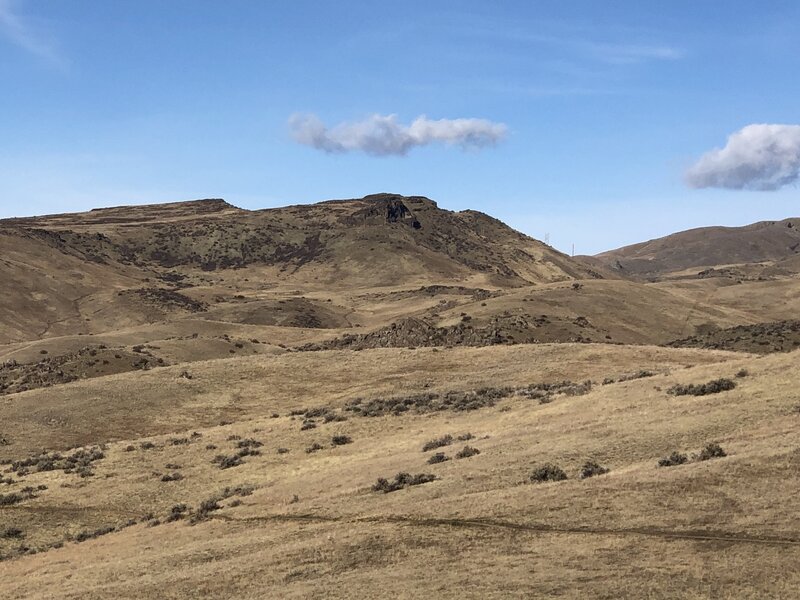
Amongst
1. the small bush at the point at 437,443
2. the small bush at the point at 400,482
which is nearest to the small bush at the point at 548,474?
the small bush at the point at 400,482

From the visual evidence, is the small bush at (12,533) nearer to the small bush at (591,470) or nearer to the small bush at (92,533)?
the small bush at (92,533)

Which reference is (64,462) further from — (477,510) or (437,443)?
(477,510)

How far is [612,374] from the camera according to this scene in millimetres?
53844

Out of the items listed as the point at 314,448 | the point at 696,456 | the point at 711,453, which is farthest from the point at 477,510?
the point at 314,448

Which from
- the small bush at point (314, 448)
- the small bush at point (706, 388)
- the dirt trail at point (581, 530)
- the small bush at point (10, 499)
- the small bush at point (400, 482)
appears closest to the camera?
the dirt trail at point (581, 530)

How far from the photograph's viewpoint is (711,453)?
79.0ft

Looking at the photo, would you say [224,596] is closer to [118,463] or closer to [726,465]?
[726,465]

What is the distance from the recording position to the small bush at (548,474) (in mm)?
24497

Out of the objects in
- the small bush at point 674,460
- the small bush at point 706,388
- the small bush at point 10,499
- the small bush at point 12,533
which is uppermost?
the small bush at point 706,388

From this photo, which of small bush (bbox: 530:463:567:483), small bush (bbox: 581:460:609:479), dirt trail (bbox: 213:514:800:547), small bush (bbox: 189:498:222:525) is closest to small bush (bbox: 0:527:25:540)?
small bush (bbox: 189:498:222:525)

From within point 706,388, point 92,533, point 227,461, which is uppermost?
point 706,388

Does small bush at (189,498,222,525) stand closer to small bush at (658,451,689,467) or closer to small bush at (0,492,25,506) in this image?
small bush at (0,492,25,506)

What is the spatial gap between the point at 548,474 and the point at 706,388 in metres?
13.5

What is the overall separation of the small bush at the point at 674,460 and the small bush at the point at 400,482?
7266 millimetres
